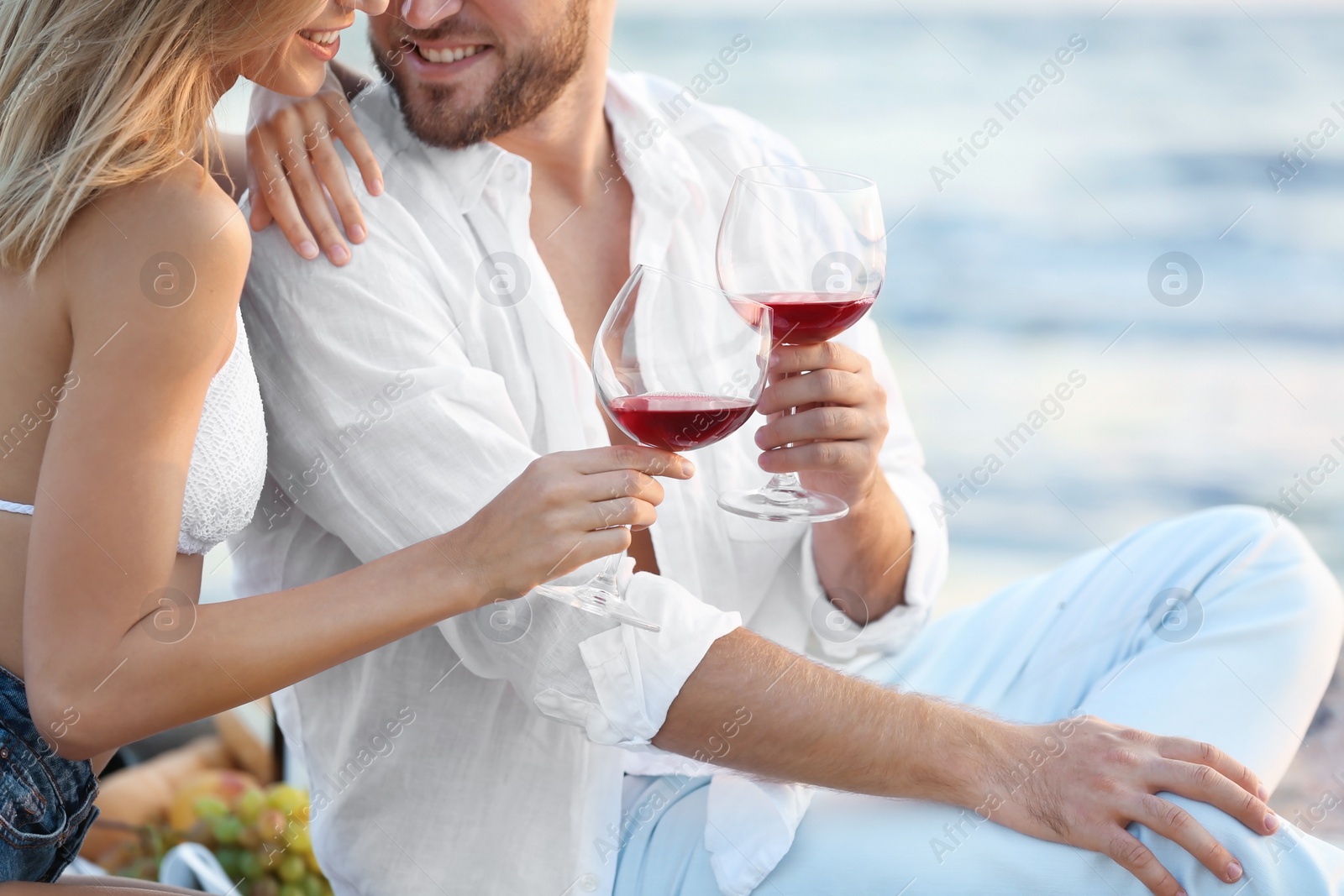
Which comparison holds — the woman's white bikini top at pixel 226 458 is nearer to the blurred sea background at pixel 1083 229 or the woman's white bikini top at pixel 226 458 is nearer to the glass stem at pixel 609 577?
the glass stem at pixel 609 577

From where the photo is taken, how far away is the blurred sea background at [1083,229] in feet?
16.6

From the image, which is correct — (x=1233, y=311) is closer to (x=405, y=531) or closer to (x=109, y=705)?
(x=405, y=531)

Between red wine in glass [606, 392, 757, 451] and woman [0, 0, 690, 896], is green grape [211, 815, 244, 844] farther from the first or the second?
red wine in glass [606, 392, 757, 451]

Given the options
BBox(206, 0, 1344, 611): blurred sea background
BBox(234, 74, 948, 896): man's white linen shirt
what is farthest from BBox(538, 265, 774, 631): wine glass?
BBox(206, 0, 1344, 611): blurred sea background

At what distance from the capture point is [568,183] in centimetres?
214

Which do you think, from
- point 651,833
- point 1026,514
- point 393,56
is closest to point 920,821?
point 651,833

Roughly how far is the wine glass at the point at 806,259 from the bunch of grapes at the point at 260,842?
141 cm

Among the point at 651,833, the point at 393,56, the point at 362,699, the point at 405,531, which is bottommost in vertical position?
the point at 651,833

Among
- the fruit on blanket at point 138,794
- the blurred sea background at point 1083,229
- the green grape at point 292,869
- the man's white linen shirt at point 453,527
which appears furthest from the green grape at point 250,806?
the blurred sea background at point 1083,229

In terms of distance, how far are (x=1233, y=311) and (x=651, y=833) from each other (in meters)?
5.10

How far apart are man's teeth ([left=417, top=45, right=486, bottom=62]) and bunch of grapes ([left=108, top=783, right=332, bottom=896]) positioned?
58.0 inches

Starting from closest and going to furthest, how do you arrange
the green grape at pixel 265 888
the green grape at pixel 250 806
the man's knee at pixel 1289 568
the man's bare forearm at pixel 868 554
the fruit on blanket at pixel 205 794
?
the man's knee at pixel 1289 568 < the man's bare forearm at pixel 868 554 < the green grape at pixel 265 888 < the green grape at pixel 250 806 < the fruit on blanket at pixel 205 794

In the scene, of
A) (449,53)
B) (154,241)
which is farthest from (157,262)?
(449,53)

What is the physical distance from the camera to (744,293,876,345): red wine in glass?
4.78 feet
